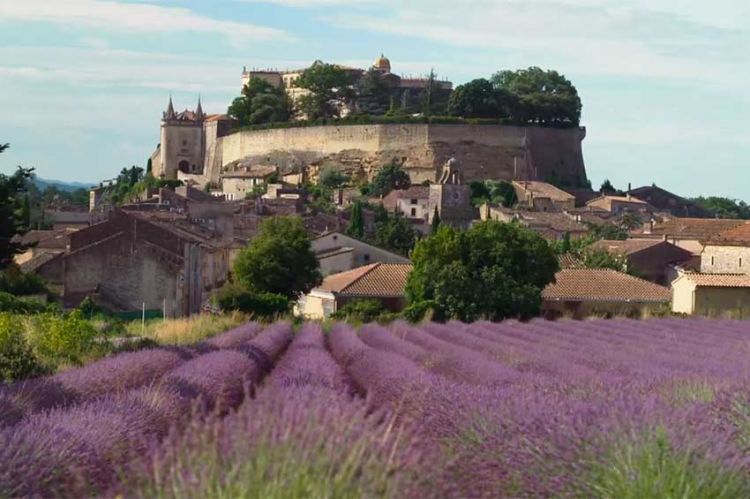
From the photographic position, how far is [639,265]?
6003 centimetres

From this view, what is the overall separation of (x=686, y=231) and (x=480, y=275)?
34422 mm

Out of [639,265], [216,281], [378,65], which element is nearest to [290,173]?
[378,65]

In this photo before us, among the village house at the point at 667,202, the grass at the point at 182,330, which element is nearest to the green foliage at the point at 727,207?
the village house at the point at 667,202

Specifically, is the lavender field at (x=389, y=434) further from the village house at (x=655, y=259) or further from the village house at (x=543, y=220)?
the village house at (x=543, y=220)

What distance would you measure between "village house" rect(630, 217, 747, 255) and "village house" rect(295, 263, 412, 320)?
72.7 feet

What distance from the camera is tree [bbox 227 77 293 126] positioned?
114812mm

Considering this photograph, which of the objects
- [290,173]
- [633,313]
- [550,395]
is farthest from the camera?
[290,173]

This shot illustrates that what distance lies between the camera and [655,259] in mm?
60875

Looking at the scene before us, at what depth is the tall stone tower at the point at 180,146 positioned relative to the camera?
113m

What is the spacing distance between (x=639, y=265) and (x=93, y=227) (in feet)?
92.0

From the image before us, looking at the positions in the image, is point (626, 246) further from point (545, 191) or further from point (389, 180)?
point (389, 180)

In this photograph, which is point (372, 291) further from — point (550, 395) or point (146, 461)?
point (146, 461)

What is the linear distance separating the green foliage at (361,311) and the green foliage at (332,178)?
184 ft

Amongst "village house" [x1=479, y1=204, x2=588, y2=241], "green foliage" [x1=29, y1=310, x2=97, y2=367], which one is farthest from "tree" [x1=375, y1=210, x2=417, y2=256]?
"green foliage" [x1=29, y1=310, x2=97, y2=367]
